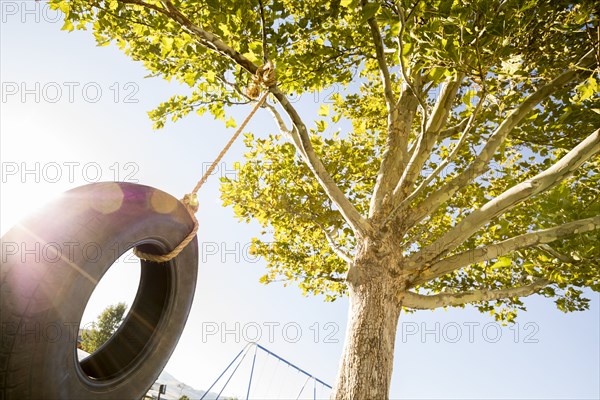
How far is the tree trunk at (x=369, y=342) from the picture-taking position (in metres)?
2.98

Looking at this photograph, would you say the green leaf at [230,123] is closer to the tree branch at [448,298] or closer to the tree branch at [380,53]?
the tree branch at [380,53]

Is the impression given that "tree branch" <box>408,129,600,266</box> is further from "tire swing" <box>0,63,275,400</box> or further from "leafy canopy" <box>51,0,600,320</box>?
"tire swing" <box>0,63,275,400</box>

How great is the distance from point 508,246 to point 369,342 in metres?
1.83

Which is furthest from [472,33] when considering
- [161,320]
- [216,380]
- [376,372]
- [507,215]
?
[216,380]

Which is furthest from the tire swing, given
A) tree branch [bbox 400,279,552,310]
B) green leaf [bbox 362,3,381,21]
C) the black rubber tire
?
tree branch [bbox 400,279,552,310]

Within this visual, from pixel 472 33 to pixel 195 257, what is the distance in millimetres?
2981

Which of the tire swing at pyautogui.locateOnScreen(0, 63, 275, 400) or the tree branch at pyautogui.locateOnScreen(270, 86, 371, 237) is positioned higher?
the tree branch at pyautogui.locateOnScreen(270, 86, 371, 237)

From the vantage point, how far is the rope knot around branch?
2975mm

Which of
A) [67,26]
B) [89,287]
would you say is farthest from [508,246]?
[67,26]

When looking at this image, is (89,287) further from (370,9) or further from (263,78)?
(370,9)

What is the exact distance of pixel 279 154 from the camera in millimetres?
6629

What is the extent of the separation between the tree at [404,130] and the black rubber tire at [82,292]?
1849 millimetres

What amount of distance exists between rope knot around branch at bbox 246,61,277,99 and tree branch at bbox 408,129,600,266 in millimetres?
2398

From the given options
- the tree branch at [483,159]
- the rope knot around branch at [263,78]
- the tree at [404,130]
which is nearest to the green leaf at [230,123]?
the tree at [404,130]
